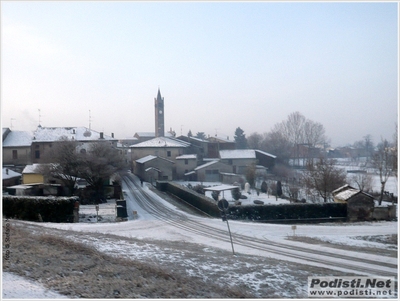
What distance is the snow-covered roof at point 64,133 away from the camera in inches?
1359

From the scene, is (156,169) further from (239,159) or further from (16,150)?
(16,150)

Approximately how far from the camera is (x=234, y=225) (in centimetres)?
1831

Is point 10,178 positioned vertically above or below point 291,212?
above

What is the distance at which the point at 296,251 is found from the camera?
40.2ft

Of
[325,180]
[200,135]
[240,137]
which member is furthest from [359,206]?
[200,135]

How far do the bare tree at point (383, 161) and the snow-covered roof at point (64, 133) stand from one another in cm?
2428

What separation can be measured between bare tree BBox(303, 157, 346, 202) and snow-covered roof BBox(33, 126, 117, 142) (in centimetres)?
1988

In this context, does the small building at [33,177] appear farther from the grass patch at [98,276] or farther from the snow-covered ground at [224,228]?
the grass patch at [98,276]

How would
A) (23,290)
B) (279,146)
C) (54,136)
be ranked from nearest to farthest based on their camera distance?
(23,290) → (54,136) → (279,146)

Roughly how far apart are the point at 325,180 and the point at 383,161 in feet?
15.3

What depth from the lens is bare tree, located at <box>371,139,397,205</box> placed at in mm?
24906

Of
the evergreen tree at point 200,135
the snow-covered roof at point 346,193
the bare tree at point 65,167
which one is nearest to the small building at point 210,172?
the bare tree at point 65,167

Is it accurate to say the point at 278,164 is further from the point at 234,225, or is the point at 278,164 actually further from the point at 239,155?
the point at 234,225

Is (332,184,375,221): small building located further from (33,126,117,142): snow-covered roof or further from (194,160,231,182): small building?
(33,126,117,142): snow-covered roof
